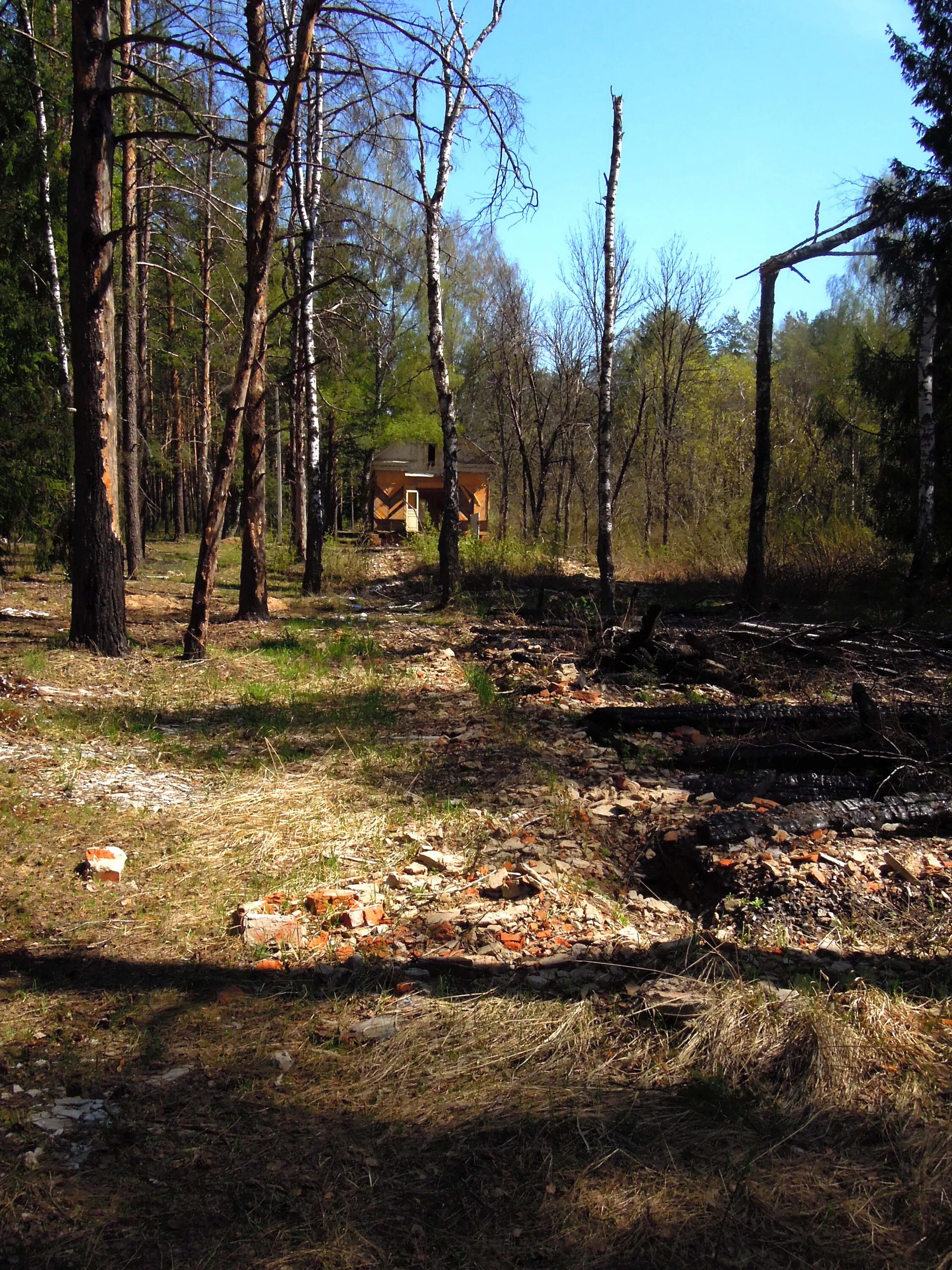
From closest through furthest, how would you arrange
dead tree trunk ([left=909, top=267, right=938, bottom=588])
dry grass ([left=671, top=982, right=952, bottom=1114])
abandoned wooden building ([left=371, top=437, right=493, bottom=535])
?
dry grass ([left=671, top=982, right=952, bottom=1114]) < dead tree trunk ([left=909, top=267, right=938, bottom=588]) < abandoned wooden building ([left=371, top=437, right=493, bottom=535])

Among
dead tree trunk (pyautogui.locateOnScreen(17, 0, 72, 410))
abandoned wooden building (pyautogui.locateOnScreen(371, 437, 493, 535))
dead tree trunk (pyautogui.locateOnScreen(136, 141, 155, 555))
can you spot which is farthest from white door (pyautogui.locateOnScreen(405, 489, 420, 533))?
dead tree trunk (pyautogui.locateOnScreen(17, 0, 72, 410))

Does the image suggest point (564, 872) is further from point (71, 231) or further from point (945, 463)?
point (945, 463)

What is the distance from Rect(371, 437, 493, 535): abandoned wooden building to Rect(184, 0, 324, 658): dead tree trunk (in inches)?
941

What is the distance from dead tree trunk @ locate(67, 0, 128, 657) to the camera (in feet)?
26.9

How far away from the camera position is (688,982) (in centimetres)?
337

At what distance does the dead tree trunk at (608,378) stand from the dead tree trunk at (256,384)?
16.7 feet

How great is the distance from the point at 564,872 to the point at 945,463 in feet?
48.7

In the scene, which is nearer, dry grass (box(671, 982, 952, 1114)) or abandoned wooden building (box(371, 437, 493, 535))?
dry grass (box(671, 982, 952, 1114))

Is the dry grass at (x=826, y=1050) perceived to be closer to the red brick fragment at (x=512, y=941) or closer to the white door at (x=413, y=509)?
the red brick fragment at (x=512, y=941)

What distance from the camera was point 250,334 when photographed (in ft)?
29.5

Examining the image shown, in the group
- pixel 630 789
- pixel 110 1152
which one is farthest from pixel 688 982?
pixel 630 789

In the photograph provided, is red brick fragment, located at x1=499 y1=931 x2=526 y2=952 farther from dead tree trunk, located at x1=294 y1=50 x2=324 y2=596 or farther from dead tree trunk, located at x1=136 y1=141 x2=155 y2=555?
dead tree trunk, located at x1=136 y1=141 x2=155 y2=555

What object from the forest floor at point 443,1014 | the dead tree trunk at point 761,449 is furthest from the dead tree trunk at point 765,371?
the forest floor at point 443,1014

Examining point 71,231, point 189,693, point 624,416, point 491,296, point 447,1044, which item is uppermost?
point 491,296
